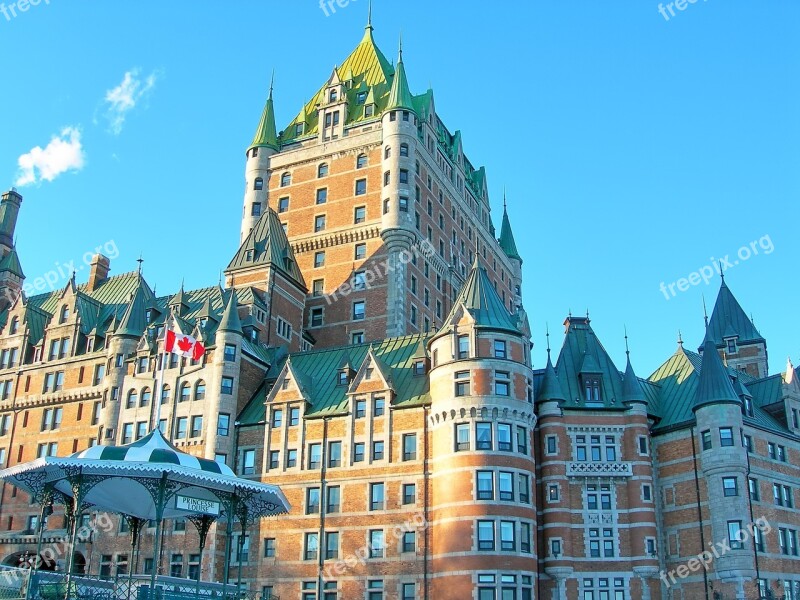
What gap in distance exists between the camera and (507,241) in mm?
112562

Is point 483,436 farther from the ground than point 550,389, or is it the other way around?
point 550,389

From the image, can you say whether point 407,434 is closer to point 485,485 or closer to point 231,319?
point 485,485

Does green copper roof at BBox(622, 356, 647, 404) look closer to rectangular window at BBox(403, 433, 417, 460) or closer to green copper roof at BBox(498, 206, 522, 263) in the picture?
rectangular window at BBox(403, 433, 417, 460)

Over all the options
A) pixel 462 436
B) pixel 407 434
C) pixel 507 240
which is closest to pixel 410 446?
pixel 407 434

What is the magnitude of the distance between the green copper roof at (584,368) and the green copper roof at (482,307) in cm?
553

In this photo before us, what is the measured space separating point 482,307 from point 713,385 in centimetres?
1557

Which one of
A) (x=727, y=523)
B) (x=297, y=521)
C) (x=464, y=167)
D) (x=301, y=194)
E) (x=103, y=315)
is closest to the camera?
(x=727, y=523)

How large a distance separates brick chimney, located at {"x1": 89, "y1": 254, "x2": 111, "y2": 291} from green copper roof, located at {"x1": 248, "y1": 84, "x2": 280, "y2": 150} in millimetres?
18117

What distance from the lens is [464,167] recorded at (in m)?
104

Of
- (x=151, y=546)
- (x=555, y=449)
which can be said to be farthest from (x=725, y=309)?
(x=151, y=546)

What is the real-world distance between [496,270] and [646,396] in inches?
1586

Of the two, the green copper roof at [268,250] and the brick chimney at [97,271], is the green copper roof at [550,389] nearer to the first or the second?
the green copper roof at [268,250]

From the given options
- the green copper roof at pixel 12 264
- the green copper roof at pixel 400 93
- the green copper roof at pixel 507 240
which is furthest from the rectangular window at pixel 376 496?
the green copper roof at pixel 507 240

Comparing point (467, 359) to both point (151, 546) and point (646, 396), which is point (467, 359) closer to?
point (646, 396)
